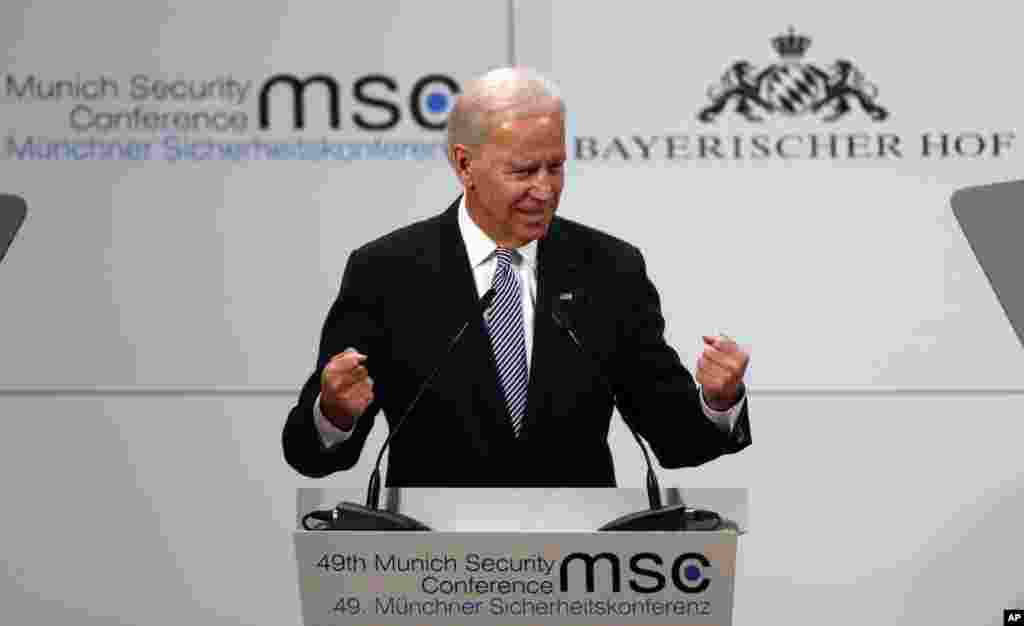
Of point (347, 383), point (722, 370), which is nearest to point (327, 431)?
point (347, 383)

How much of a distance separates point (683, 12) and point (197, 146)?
1471 millimetres

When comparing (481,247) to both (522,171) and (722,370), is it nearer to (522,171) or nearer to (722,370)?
(522,171)

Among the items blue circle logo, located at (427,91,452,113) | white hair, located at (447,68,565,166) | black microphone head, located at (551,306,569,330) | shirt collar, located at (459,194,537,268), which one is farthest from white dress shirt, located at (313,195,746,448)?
blue circle logo, located at (427,91,452,113)

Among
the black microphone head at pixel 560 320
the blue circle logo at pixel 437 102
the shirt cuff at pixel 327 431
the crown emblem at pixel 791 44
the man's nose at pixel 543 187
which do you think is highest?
the crown emblem at pixel 791 44

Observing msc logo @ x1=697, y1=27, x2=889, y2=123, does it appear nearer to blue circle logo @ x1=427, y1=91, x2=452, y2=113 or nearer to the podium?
blue circle logo @ x1=427, y1=91, x2=452, y2=113

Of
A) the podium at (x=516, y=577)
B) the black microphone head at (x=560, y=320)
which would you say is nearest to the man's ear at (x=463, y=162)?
the black microphone head at (x=560, y=320)

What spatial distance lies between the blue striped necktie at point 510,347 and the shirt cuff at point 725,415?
375 mm

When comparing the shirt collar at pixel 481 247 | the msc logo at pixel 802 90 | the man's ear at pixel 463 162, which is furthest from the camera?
the msc logo at pixel 802 90

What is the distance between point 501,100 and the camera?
2.67m

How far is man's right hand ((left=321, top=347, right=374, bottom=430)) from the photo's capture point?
7.43 feet

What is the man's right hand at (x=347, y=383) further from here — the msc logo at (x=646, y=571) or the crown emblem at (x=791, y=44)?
the crown emblem at (x=791, y=44)

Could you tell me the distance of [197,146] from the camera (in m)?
4.61

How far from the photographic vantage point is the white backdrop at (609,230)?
4.61m

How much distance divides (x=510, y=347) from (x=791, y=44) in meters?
2.12
